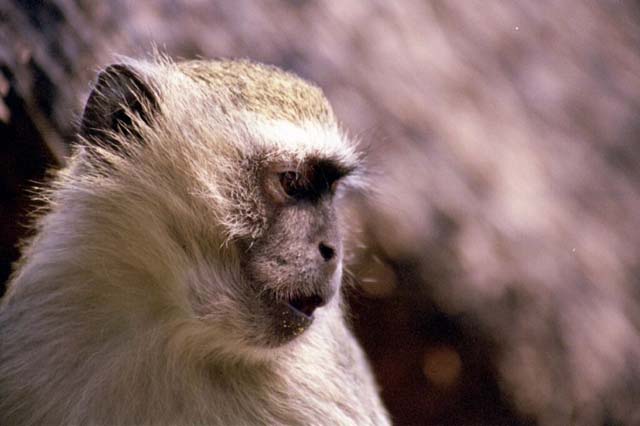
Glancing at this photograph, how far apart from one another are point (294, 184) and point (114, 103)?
1.55ft

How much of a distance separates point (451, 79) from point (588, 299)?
900 mm

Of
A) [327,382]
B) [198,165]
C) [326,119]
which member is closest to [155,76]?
[198,165]

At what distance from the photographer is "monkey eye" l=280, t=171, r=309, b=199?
1.97 m

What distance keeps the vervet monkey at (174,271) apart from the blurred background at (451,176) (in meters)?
0.69

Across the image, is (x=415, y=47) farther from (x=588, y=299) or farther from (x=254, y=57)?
(x=588, y=299)

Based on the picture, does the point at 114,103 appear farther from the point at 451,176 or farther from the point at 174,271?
the point at 451,176

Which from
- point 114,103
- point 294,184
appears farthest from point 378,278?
point 114,103

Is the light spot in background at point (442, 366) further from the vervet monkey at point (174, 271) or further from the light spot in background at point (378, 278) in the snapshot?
the vervet monkey at point (174, 271)

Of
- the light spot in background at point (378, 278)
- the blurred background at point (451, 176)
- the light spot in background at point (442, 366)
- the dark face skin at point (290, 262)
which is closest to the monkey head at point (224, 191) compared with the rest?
the dark face skin at point (290, 262)

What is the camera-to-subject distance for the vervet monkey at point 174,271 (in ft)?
6.28

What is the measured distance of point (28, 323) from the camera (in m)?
2.07

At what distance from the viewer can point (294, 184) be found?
1977mm

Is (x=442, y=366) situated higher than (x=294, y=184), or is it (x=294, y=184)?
(x=294, y=184)

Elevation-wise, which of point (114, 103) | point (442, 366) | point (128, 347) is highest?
point (114, 103)
